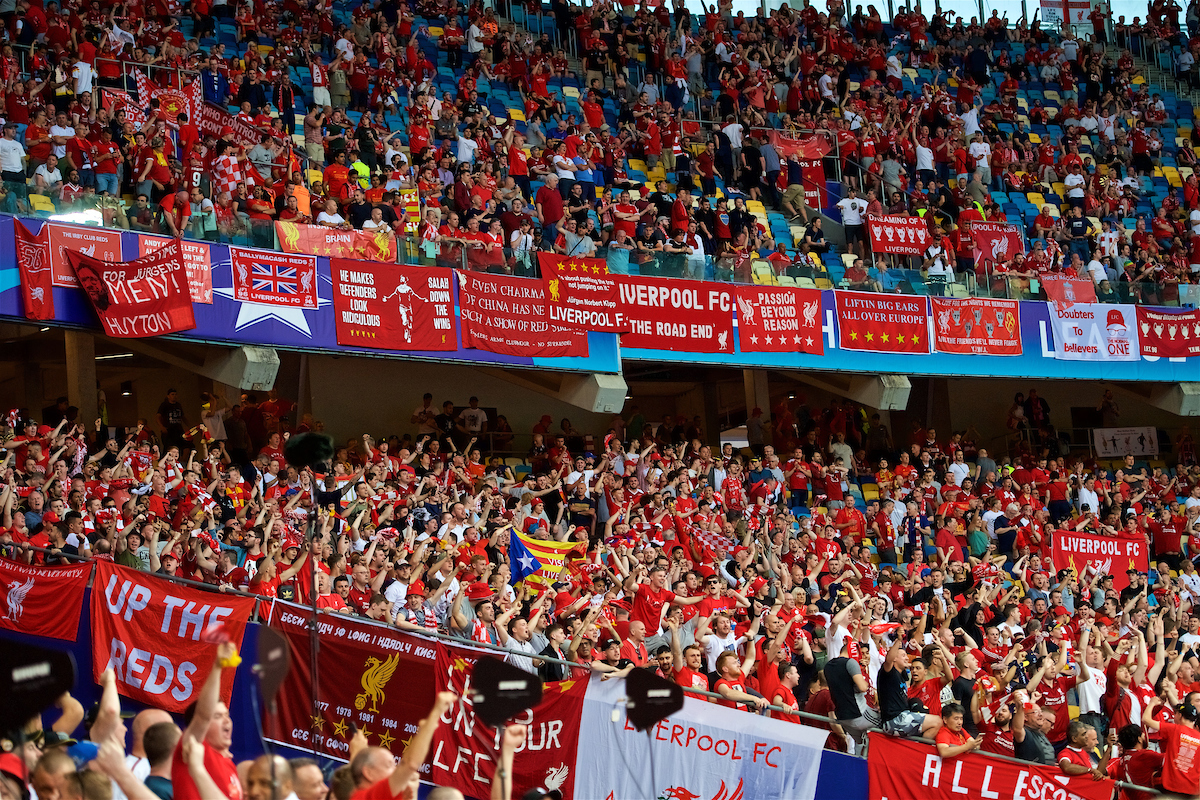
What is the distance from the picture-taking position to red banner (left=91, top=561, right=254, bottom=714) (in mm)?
9914

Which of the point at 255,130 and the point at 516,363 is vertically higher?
the point at 255,130

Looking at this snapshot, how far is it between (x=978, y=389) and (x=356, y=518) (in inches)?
597

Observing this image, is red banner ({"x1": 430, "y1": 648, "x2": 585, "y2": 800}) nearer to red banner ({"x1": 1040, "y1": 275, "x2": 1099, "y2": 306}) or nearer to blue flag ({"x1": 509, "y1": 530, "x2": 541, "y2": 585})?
blue flag ({"x1": 509, "y1": 530, "x2": 541, "y2": 585})

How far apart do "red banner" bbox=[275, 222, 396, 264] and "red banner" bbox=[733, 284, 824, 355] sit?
507 centimetres

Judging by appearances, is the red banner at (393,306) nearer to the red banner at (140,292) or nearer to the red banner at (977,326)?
the red banner at (140,292)

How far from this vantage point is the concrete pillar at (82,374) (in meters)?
18.8

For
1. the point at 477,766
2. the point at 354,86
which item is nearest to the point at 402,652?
the point at 477,766

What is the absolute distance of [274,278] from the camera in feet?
55.4

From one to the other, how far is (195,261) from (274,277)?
3.18 ft

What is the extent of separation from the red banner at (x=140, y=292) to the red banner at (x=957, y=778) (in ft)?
31.5

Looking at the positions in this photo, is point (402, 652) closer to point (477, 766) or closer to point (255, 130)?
point (477, 766)

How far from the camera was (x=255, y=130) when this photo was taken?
1872 cm

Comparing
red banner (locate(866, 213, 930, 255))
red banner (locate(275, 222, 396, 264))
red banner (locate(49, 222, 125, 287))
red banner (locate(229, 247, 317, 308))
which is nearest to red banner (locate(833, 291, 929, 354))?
red banner (locate(866, 213, 930, 255))

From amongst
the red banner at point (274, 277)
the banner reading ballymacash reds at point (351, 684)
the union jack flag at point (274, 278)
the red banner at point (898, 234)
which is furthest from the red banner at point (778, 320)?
the banner reading ballymacash reds at point (351, 684)
